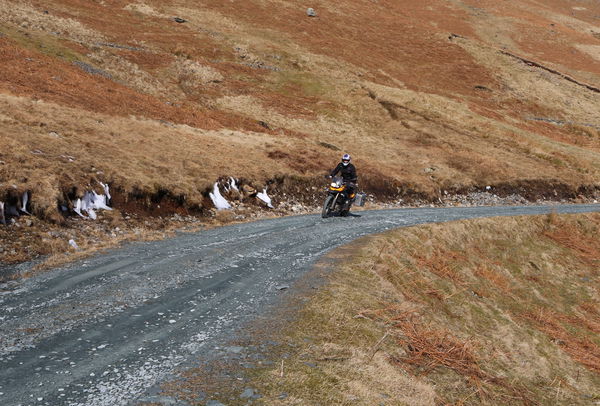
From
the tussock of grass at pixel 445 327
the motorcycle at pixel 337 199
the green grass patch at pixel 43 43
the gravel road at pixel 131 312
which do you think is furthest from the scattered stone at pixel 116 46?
the tussock of grass at pixel 445 327

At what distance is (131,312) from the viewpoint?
8.52 m

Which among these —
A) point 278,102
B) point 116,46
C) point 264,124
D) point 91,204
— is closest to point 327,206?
point 91,204

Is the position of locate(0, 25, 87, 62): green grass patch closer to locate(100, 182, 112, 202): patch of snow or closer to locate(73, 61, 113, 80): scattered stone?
locate(73, 61, 113, 80): scattered stone

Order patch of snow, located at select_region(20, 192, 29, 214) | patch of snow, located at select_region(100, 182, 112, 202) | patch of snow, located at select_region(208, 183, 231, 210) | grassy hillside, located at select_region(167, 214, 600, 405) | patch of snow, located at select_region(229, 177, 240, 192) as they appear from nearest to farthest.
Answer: grassy hillside, located at select_region(167, 214, 600, 405)
patch of snow, located at select_region(20, 192, 29, 214)
patch of snow, located at select_region(100, 182, 112, 202)
patch of snow, located at select_region(208, 183, 231, 210)
patch of snow, located at select_region(229, 177, 240, 192)

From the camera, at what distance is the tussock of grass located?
737 cm

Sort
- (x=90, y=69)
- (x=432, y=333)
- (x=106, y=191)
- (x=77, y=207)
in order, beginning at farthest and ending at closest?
(x=90, y=69) < (x=106, y=191) < (x=77, y=207) < (x=432, y=333)

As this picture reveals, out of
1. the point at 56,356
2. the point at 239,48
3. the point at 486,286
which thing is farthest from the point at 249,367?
the point at 239,48

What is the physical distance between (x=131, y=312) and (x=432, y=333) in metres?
6.54

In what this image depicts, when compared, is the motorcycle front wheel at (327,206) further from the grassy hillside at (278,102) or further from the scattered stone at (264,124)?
the scattered stone at (264,124)

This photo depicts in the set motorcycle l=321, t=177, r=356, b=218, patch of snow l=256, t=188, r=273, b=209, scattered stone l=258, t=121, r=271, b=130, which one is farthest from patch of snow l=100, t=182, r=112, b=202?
scattered stone l=258, t=121, r=271, b=130

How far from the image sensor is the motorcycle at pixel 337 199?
20.3m

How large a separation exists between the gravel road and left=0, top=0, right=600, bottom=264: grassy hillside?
14.1 ft

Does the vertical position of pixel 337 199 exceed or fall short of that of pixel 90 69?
it falls short

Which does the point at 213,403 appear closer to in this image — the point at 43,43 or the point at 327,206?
the point at 327,206
